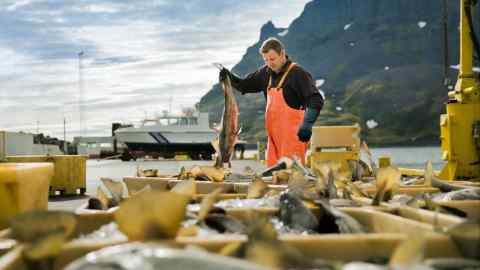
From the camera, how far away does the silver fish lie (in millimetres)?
8039

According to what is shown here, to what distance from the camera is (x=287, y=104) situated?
762 cm

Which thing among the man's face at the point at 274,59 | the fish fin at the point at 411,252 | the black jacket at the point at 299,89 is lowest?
the fish fin at the point at 411,252

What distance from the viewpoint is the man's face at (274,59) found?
7586 mm

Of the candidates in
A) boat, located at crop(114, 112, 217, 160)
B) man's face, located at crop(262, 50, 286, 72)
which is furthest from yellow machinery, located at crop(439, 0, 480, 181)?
boat, located at crop(114, 112, 217, 160)

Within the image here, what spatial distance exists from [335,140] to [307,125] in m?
4.48

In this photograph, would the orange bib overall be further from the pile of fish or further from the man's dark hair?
the pile of fish

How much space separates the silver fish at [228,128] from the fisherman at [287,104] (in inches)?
24.6

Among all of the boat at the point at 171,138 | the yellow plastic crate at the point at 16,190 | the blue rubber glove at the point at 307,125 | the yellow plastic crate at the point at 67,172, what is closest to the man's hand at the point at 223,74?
the blue rubber glove at the point at 307,125

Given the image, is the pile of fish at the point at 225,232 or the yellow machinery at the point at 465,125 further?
the yellow machinery at the point at 465,125

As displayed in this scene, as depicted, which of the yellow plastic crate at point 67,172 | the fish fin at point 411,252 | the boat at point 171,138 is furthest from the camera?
the boat at point 171,138

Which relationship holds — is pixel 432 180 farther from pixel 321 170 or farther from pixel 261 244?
pixel 261 244

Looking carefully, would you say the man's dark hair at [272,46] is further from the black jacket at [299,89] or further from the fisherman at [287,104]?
the black jacket at [299,89]

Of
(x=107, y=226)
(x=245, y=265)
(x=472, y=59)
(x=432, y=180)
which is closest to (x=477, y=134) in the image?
(x=472, y=59)

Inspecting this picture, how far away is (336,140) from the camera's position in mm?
11688
